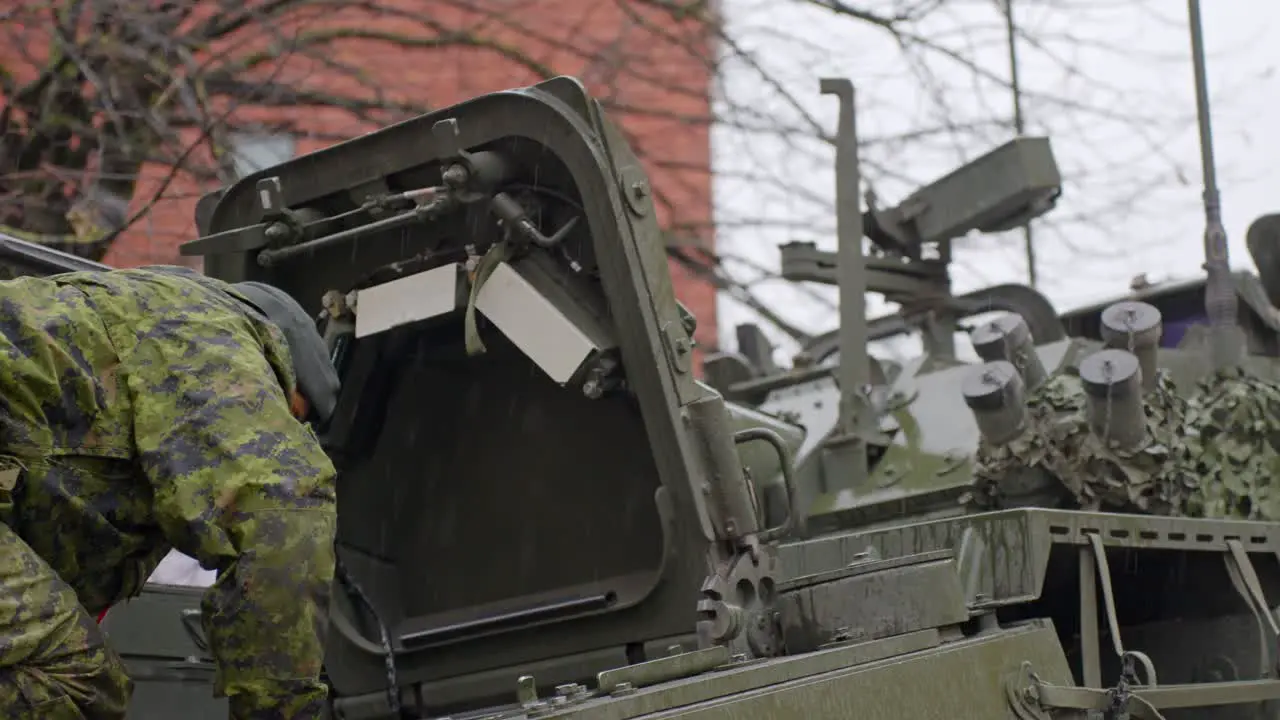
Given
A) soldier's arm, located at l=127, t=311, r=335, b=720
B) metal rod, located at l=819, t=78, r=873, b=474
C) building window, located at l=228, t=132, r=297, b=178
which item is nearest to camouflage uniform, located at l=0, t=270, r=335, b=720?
soldier's arm, located at l=127, t=311, r=335, b=720

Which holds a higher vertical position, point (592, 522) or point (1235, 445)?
point (1235, 445)

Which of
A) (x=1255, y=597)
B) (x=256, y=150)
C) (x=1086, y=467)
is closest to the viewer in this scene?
(x=1255, y=597)

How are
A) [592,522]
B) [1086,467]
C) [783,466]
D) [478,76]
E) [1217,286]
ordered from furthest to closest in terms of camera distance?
[478,76]
[1217,286]
[1086,467]
[592,522]
[783,466]

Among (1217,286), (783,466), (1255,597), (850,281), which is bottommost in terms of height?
(1255,597)

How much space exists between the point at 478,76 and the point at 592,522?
886 centimetres

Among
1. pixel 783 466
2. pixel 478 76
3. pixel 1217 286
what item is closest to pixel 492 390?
pixel 783 466

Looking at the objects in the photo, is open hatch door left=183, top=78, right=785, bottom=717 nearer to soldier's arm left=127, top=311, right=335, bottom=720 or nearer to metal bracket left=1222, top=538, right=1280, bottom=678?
soldier's arm left=127, top=311, right=335, bottom=720

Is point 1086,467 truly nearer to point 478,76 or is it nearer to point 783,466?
point 783,466

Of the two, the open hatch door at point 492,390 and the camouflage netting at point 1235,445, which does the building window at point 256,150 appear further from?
the camouflage netting at point 1235,445

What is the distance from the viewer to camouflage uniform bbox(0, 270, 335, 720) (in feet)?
9.52

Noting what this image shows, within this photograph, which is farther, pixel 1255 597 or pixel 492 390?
pixel 492 390

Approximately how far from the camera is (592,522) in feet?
15.2

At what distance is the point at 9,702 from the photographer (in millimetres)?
2787

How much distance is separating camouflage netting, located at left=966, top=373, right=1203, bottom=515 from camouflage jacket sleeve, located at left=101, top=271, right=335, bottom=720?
263cm
